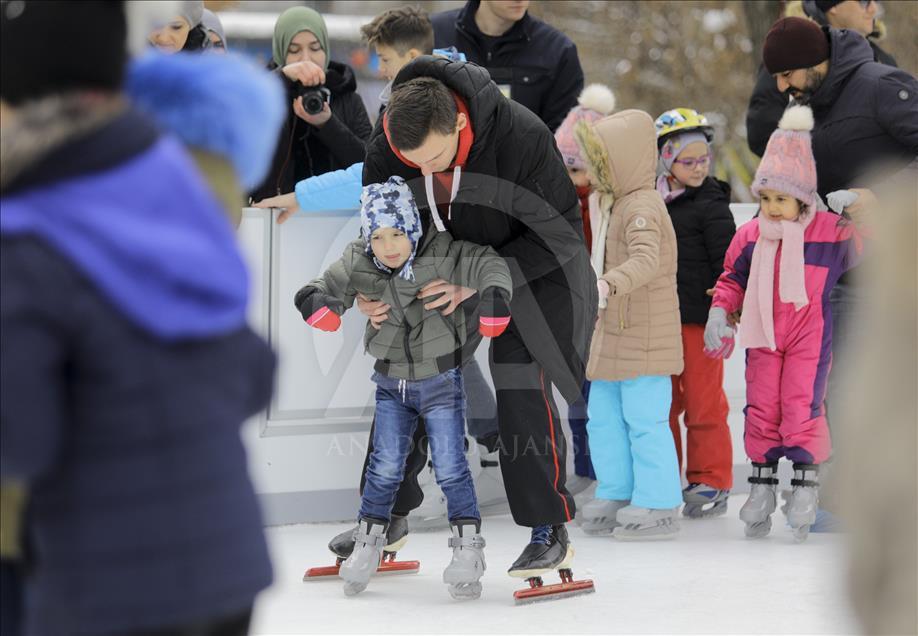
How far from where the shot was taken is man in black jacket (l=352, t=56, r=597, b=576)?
3.82 meters

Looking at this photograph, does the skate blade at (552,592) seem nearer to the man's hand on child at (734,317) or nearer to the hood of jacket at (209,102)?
the man's hand on child at (734,317)

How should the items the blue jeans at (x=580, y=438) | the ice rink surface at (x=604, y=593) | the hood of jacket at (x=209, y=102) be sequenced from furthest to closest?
1. the blue jeans at (x=580, y=438)
2. the ice rink surface at (x=604, y=593)
3. the hood of jacket at (x=209, y=102)

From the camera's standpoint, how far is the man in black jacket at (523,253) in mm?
3818

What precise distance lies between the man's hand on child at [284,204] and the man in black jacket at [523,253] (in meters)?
0.98

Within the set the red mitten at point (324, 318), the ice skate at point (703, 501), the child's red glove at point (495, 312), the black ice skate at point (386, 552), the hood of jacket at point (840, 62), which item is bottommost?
the ice skate at point (703, 501)

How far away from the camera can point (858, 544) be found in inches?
57.3

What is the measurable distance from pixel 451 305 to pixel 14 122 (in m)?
2.35

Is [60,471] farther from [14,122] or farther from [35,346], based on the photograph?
[14,122]

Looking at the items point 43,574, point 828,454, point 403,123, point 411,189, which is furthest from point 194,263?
point 828,454

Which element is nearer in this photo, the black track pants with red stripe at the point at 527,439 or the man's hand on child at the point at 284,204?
the black track pants with red stripe at the point at 527,439

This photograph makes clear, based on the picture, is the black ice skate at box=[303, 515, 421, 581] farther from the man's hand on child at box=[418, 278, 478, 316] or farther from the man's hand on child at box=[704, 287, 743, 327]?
the man's hand on child at box=[704, 287, 743, 327]

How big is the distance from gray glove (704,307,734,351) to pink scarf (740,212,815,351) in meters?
0.08

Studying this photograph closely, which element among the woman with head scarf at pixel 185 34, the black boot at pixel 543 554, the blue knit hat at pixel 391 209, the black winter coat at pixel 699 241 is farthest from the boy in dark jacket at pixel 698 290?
the woman with head scarf at pixel 185 34

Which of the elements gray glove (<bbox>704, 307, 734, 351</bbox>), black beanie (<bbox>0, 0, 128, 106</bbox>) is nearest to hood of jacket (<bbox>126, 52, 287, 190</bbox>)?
black beanie (<bbox>0, 0, 128, 106</bbox>)
